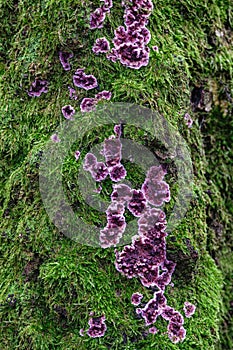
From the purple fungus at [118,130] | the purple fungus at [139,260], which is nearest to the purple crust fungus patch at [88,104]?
the purple fungus at [118,130]

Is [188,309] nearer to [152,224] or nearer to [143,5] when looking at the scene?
[152,224]

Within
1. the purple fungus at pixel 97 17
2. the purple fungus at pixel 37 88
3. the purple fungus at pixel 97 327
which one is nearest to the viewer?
the purple fungus at pixel 97 327

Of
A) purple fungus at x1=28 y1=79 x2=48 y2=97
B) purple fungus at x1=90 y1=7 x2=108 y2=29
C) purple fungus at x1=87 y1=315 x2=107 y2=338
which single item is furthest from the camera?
purple fungus at x1=28 y1=79 x2=48 y2=97

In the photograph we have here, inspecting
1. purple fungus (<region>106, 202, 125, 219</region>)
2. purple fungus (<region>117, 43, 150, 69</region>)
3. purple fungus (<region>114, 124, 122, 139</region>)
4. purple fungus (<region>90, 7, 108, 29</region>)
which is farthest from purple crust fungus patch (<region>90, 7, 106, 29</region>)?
purple fungus (<region>106, 202, 125, 219</region>)

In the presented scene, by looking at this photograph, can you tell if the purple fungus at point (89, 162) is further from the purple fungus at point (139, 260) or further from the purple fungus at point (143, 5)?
the purple fungus at point (143, 5)

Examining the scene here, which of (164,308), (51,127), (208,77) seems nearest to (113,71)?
(51,127)

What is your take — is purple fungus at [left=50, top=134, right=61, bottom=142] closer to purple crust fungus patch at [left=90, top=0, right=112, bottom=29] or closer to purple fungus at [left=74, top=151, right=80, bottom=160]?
purple fungus at [left=74, top=151, right=80, bottom=160]

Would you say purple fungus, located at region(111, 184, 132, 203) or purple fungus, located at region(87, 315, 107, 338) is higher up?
purple fungus, located at region(111, 184, 132, 203)
